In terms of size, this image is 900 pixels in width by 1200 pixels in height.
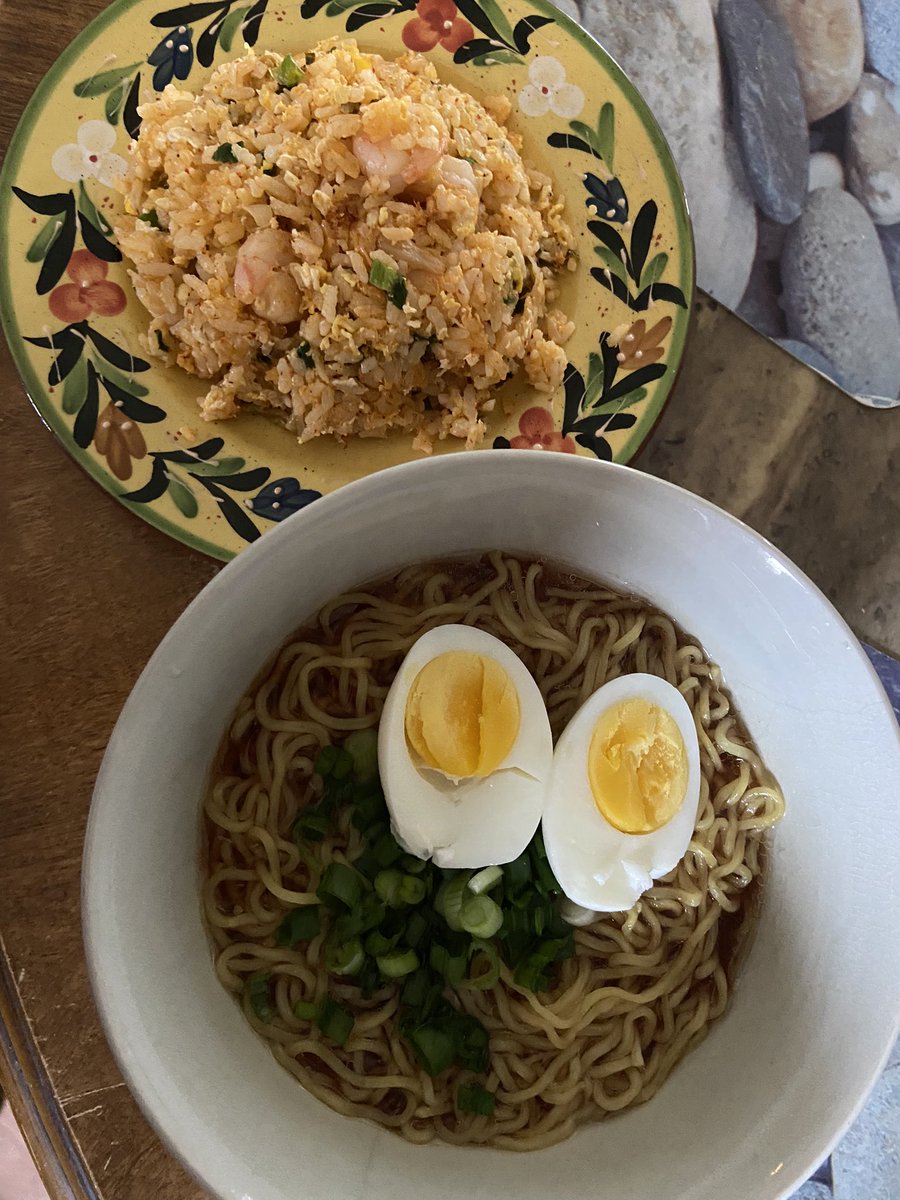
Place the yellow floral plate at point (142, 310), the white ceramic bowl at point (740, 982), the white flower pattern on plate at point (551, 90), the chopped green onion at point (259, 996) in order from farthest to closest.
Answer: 1. the white flower pattern on plate at point (551, 90)
2. the yellow floral plate at point (142, 310)
3. the chopped green onion at point (259, 996)
4. the white ceramic bowl at point (740, 982)

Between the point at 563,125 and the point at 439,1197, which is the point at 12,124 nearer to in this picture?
the point at 563,125

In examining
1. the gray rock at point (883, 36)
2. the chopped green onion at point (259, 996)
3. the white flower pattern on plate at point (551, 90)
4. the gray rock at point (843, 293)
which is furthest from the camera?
the gray rock at point (883, 36)

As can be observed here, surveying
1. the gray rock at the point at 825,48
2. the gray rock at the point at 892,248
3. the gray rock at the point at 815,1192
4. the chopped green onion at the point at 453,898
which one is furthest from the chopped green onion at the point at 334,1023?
the gray rock at the point at 825,48

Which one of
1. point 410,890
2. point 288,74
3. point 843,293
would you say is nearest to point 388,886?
point 410,890

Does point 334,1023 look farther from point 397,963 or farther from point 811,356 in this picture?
point 811,356

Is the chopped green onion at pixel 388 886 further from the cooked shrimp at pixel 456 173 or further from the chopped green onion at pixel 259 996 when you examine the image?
the cooked shrimp at pixel 456 173

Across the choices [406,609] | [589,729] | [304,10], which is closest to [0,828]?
[406,609]

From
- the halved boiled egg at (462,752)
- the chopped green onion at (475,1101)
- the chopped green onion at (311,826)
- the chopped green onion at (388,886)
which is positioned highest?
the halved boiled egg at (462,752)
